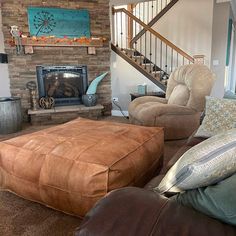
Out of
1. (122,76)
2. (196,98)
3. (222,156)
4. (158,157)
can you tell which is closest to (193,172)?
(222,156)

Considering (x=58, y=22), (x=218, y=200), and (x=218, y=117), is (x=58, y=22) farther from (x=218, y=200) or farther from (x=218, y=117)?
(x=218, y=200)

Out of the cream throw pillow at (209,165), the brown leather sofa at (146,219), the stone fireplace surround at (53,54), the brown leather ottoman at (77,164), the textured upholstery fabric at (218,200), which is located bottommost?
the brown leather ottoman at (77,164)

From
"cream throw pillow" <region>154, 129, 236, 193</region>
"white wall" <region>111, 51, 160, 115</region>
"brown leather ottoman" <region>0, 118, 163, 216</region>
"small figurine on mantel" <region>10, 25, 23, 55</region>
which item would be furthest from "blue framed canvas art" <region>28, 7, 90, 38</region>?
"cream throw pillow" <region>154, 129, 236, 193</region>

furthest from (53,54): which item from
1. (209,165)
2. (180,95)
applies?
(209,165)

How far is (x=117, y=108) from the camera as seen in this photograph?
4.99 metres

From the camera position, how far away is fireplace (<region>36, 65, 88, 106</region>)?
175 inches

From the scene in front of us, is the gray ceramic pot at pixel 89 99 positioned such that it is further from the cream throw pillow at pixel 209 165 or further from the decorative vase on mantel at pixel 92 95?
the cream throw pillow at pixel 209 165

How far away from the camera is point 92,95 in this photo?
14.8 feet

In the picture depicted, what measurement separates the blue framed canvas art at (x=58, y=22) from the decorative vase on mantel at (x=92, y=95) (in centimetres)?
85

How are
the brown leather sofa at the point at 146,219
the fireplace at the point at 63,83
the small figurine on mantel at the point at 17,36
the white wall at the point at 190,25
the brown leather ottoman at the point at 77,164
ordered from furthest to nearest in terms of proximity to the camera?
the white wall at the point at 190,25 → the fireplace at the point at 63,83 → the small figurine on mantel at the point at 17,36 → the brown leather ottoman at the point at 77,164 → the brown leather sofa at the point at 146,219

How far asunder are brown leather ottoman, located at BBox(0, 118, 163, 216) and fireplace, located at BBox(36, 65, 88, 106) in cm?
273

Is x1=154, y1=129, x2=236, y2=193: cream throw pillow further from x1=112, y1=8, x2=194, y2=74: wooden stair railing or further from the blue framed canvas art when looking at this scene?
x1=112, y1=8, x2=194, y2=74: wooden stair railing

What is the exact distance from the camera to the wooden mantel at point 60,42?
13.6 ft

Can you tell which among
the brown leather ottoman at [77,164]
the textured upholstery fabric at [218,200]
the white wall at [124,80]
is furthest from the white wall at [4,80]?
the textured upholstery fabric at [218,200]
